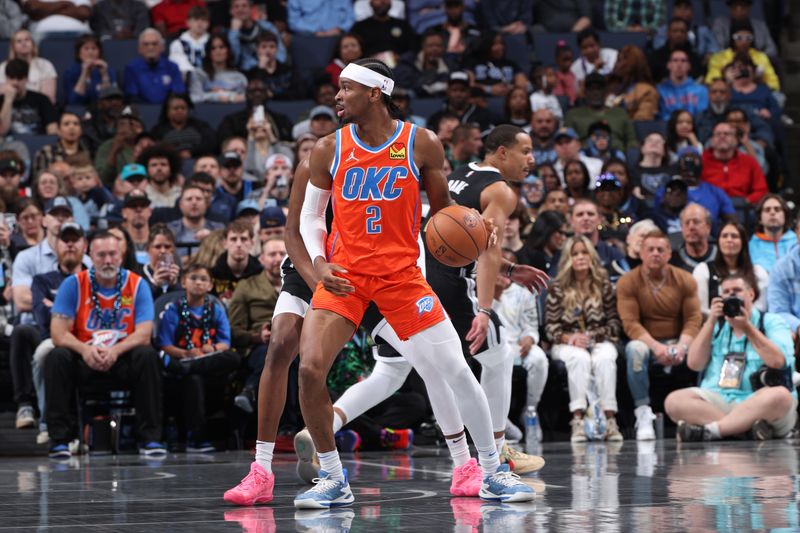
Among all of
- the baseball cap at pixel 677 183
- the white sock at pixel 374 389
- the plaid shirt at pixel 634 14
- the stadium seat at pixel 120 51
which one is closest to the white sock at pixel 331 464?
the white sock at pixel 374 389

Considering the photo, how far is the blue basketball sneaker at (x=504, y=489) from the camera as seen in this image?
598cm

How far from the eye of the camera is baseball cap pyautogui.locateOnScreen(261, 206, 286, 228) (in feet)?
37.9

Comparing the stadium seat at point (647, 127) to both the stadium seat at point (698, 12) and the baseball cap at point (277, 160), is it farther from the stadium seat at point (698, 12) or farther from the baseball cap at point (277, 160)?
the baseball cap at point (277, 160)

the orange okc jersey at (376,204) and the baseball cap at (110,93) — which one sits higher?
the baseball cap at (110,93)

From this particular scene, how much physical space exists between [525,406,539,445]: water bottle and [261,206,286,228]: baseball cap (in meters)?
2.63

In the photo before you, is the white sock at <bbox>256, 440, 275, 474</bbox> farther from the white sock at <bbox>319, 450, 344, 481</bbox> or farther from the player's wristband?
the player's wristband

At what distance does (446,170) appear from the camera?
13.4 m

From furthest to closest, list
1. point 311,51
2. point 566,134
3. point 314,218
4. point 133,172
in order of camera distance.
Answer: point 311,51 → point 566,134 → point 133,172 → point 314,218

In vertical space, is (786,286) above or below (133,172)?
below

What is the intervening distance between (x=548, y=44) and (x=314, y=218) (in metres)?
11.2

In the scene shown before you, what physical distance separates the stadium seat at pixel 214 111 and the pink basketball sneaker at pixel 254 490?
30.8 feet

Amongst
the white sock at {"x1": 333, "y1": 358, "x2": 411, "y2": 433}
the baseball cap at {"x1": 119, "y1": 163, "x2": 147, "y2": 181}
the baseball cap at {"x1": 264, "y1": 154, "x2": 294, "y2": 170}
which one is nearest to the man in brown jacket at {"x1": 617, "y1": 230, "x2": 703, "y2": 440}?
the baseball cap at {"x1": 264, "y1": 154, "x2": 294, "y2": 170}

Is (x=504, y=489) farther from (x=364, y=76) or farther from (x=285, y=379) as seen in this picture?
(x=364, y=76)

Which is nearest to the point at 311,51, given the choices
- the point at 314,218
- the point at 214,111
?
the point at 214,111
